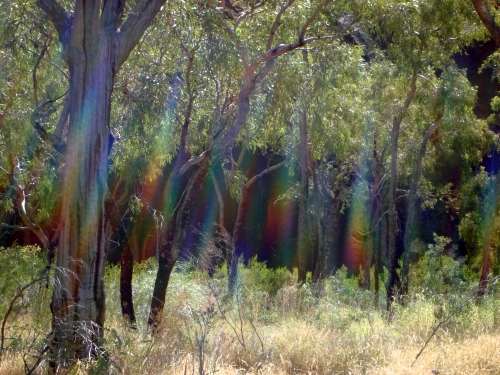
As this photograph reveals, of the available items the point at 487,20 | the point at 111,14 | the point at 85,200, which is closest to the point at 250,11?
the point at 487,20

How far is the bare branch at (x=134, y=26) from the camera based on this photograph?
680 cm

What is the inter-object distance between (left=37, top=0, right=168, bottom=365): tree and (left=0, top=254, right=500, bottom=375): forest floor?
0.35 metres

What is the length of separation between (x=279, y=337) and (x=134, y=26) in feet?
14.1

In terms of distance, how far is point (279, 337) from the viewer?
8070mm

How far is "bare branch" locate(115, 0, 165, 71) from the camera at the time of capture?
680cm

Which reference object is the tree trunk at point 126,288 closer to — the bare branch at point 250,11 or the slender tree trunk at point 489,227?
the bare branch at point 250,11

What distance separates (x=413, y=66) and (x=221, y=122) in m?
4.31

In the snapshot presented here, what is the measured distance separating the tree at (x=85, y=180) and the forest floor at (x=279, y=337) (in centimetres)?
35

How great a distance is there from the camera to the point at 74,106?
21.1 feet

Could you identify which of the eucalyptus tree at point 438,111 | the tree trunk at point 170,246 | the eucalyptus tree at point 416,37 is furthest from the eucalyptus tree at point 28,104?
the eucalyptus tree at point 438,111

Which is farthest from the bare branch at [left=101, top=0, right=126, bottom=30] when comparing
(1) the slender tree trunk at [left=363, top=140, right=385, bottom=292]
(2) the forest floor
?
(1) the slender tree trunk at [left=363, top=140, right=385, bottom=292]

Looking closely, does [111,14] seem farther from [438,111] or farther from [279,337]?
[438,111]

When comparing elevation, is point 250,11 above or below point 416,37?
above

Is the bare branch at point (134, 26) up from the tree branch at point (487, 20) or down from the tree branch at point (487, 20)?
down
